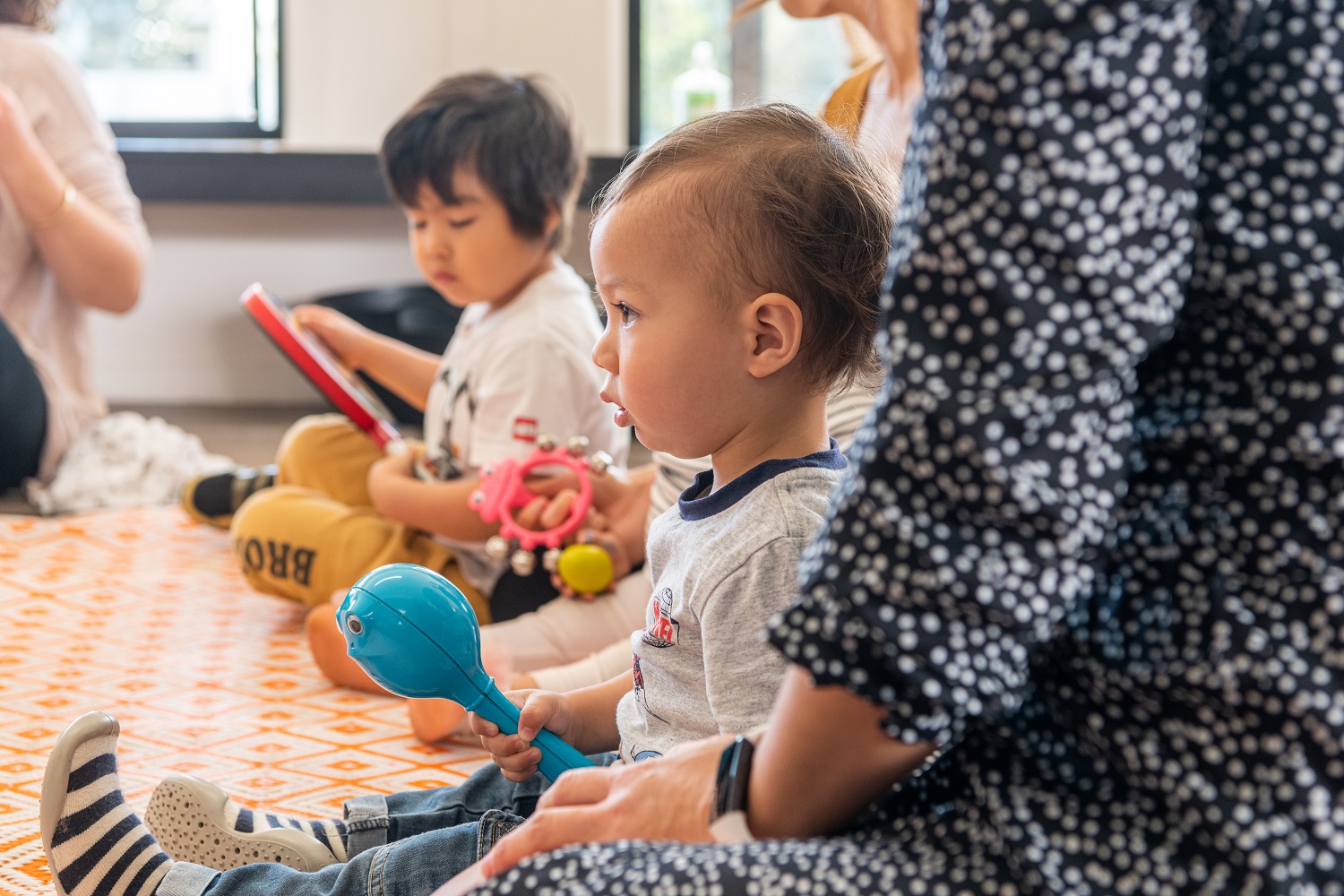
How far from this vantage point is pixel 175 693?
124 centimetres

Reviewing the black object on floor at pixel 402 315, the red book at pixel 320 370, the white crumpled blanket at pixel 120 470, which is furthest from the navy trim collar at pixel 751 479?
the black object on floor at pixel 402 315

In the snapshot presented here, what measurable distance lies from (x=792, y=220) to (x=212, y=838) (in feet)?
1.67

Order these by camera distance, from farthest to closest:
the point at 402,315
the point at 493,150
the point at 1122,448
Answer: the point at 402,315
the point at 493,150
the point at 1122,448

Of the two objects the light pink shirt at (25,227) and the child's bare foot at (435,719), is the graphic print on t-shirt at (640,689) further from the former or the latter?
the light pink shirt at (25,227)

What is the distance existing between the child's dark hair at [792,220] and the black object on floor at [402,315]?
6.87 feet

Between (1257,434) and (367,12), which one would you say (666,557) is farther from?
(367,12)

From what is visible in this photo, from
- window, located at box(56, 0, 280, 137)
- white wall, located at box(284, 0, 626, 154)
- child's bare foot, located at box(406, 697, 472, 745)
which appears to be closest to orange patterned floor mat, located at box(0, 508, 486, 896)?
child's bare foot, located at box(406, 697, 472, 745)

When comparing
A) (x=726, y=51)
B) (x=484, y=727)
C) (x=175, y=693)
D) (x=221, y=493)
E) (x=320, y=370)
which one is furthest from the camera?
(x=726, y=51)

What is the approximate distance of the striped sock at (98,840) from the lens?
0.69m

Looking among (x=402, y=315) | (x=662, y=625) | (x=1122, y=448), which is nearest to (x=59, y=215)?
(x=402, y=315)

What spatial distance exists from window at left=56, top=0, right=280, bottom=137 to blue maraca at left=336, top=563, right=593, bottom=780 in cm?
290

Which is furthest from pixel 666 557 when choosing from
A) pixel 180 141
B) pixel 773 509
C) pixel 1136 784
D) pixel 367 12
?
pixel 180 141

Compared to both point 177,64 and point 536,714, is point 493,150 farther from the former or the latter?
point 177,64

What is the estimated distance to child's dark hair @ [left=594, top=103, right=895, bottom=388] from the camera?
2.27 feet
